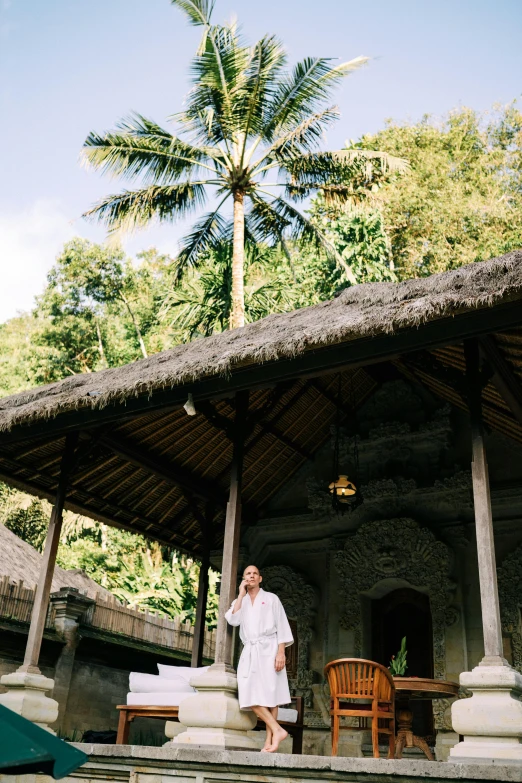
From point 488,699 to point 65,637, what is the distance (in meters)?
7.97

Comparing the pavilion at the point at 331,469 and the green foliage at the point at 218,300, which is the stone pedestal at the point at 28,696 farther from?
the green foliage at the point at 218,300

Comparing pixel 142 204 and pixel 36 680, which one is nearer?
pixel 36 680

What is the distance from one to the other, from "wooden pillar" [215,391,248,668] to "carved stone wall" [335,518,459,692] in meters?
3.66

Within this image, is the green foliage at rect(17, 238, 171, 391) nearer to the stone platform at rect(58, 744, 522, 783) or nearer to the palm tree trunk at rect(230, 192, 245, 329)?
the palm tree trunk at rect(230, 192, 245, 329)

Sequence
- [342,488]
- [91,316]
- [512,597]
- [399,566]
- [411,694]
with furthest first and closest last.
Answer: [91,316]
[399,566]
[342,488]
[512,597]
[411,694]

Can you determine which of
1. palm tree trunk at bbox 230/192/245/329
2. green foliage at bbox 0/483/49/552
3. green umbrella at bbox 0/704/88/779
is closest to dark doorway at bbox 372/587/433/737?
palm tree trunk at bbox 230/192/245/329

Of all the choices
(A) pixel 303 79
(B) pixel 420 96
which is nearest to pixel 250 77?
(A) pixel 303 79

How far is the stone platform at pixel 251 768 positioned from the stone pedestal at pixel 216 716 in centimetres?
24

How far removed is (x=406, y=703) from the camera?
7.26 m

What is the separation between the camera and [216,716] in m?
5.78

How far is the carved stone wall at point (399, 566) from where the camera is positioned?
360 inches

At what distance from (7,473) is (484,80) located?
72.8ft

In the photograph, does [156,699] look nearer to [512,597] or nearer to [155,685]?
[155,685]

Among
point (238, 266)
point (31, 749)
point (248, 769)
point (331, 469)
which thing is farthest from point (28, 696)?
point (238, 266)
